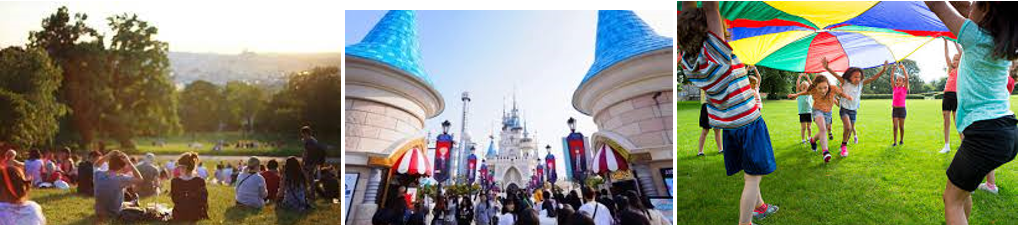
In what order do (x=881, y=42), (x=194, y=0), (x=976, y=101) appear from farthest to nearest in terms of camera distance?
(x=194, y=0), (x=881, y=42), (x=976, y=101)

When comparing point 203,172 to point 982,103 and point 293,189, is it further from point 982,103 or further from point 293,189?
point 982,103

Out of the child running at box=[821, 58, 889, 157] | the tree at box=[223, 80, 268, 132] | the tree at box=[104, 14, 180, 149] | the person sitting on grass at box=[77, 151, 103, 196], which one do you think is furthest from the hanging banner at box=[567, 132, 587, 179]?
the person sitting on grass at box=[77, 151, 103, 196]

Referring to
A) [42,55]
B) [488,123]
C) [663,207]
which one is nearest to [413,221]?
[488,123]

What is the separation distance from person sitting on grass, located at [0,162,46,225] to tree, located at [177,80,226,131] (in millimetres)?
1086

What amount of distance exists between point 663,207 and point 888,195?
1206 millimetres

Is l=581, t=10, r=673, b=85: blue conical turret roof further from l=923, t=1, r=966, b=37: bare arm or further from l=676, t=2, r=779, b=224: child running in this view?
l=923, t=1, r=966, b=37: bare arm

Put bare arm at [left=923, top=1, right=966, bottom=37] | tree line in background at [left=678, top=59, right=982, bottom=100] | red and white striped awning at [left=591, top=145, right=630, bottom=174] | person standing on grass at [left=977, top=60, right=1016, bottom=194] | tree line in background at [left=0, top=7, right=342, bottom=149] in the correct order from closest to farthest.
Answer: bare arm at [left=923, top=1, right=966, bottom=37], person standing on grass at [left=977, top=60, right=1016, bottom=194], tree line in background at [left=678, top=59, right=982, bottom=100], red and white striped awning at [left=591, top=145, right=630, bottom=174], tree line in background at [left=0, top=7, right=342, bottom=149]

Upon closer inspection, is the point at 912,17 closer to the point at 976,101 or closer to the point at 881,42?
the point at 881,42

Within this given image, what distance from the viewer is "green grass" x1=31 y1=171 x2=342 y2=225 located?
11.6 ft

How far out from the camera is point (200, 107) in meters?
3.67

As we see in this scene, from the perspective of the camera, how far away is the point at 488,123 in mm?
3352

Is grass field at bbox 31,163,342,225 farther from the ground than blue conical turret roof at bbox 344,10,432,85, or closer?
closer

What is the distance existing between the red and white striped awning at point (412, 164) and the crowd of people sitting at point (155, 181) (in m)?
0.68

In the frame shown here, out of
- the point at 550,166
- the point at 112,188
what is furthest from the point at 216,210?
the point at 550,166
